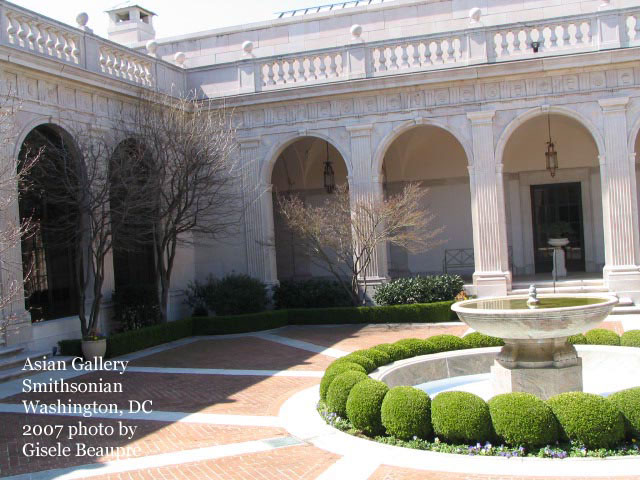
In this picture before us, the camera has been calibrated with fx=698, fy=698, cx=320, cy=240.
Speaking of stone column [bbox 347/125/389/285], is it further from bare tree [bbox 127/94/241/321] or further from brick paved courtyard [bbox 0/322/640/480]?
brick paved courtyard [bbox 0/322/640/480]

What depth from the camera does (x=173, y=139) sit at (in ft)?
58.2

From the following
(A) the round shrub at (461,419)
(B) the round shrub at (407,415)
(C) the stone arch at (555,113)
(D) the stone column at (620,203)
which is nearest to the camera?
(A) the round shrub at (461,419)

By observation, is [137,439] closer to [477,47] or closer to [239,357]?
[239,357]

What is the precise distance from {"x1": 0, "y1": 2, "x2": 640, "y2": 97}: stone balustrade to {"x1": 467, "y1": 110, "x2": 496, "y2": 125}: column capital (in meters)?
1.38

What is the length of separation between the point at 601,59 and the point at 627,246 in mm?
5029

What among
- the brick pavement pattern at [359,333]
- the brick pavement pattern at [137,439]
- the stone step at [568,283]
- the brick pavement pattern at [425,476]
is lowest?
the brick pavement pattern at [425,476]

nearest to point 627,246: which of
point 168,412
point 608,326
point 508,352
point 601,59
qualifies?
point 608,326

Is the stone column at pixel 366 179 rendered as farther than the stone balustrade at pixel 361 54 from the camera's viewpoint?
Yes

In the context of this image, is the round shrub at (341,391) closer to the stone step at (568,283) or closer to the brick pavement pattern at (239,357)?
the brick pavement pattern at (239,357)

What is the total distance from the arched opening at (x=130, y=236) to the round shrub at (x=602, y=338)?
970 centimetres

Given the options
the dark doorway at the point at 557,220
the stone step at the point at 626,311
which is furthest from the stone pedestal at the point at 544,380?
the dark doorway at the point at 557,220

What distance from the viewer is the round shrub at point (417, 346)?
1216cm

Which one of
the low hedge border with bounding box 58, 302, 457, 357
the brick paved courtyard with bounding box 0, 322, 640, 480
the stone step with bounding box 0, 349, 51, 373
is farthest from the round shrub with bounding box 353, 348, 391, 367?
the low hedge border with bounding box 58, 302, 457, 357

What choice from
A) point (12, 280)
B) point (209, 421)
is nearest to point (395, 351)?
point (209, 421)
